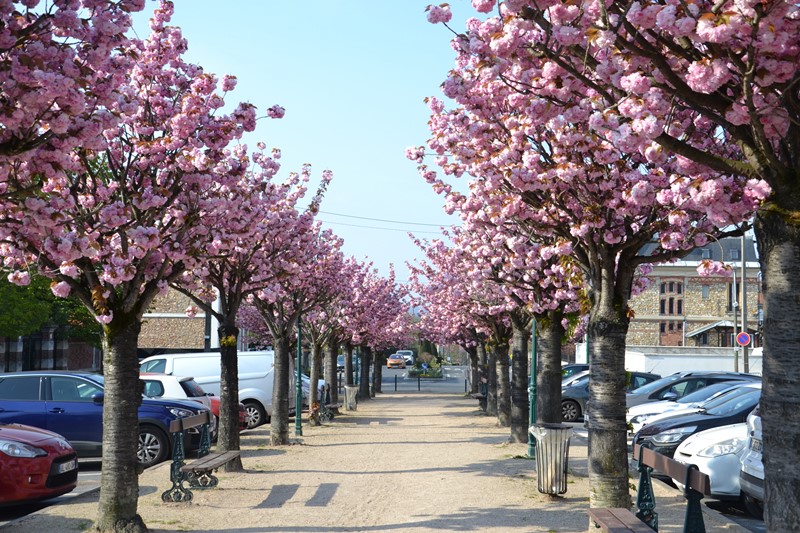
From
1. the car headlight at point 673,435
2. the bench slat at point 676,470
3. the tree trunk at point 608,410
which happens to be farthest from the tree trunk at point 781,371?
the car headlight at point 673,435

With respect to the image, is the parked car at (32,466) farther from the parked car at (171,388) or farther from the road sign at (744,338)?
the road sign at (744,338)

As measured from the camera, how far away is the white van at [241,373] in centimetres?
Answer: 2364

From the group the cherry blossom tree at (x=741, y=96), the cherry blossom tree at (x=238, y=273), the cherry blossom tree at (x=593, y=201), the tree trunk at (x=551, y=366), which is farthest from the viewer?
the tree trunk at (x=551, y=366)

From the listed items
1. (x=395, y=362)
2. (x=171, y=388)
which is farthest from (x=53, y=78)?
(x=395, y=362)

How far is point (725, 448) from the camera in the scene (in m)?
11.3

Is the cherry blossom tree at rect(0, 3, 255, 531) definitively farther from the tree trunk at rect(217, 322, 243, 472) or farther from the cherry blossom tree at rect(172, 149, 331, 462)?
the tree trunk at rect(217, 322, 243, 472)

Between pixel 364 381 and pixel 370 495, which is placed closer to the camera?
pixel 370 495

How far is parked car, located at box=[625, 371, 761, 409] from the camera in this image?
20828mm

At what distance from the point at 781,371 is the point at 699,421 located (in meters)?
8.51

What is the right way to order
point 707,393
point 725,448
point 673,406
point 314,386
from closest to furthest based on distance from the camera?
point 725,448, point 673,406, point 707,393, point 314,386

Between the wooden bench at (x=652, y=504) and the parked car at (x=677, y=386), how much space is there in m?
12.3

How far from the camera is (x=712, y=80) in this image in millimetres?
5082

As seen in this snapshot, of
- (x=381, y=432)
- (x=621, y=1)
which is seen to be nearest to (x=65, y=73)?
(x=621, y=1)

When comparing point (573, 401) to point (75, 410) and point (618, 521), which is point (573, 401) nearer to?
point (75, 410)
